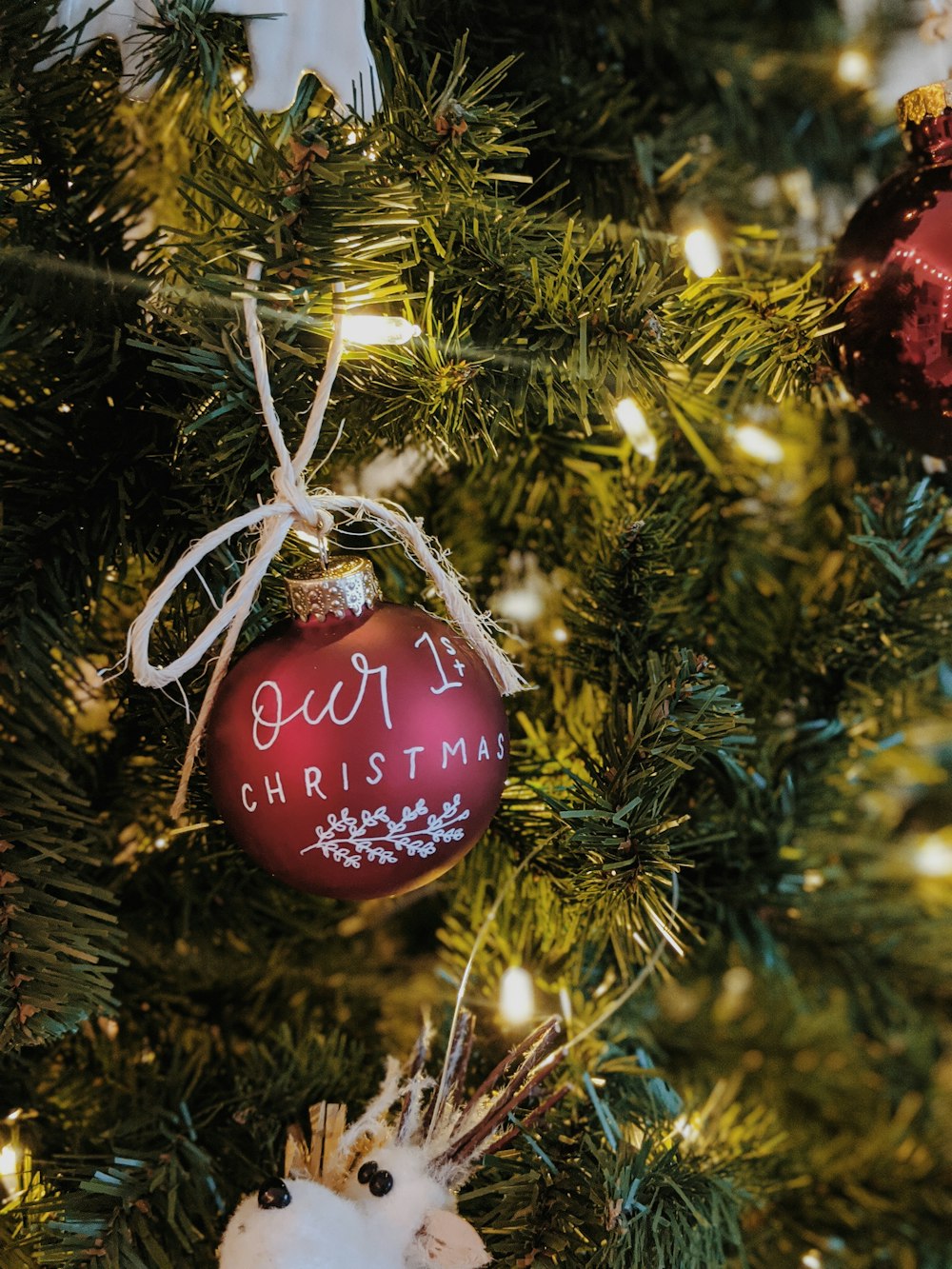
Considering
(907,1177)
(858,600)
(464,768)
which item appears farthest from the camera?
(907,1177)

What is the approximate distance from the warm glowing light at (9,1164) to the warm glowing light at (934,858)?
801mm

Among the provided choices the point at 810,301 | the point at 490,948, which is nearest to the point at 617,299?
the point at 810,301

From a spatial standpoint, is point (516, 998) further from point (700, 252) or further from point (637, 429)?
point (700, 252)

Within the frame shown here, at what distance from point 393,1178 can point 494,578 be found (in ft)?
1.29

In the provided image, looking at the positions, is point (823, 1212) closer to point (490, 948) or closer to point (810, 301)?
point (490, 948)

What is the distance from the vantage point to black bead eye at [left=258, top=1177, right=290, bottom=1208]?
49 cm

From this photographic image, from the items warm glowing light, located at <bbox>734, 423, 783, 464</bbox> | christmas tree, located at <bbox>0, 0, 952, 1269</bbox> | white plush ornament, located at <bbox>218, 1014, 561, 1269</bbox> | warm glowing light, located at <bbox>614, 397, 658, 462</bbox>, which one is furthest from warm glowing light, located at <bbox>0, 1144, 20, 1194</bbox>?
warm glowing light, located at <bbox>734, 423, 783, 464</bbox>

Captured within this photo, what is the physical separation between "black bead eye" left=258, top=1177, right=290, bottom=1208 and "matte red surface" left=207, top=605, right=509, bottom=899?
0.14 meters

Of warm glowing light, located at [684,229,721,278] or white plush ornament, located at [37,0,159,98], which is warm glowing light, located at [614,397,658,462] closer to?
warm glowing light, located at [684,229,721,278]

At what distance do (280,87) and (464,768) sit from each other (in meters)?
0.35

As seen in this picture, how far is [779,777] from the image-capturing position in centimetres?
69

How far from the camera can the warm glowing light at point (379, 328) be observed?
1.66ft

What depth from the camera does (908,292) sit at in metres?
0.56

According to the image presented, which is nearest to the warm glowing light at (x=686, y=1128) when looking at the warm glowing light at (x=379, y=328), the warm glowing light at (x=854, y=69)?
the warm glowing light at (x=379, y=328)
